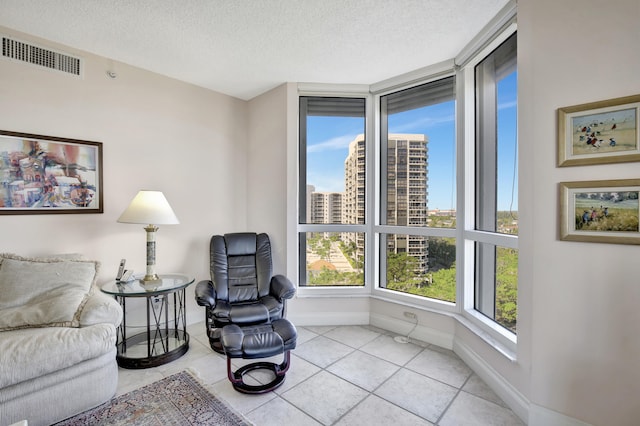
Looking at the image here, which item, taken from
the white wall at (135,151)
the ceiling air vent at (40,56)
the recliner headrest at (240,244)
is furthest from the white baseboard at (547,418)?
the ceiling air vent at (40,56)

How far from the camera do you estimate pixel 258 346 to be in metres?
1.95

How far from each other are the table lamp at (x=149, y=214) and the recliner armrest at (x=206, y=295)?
16.8 inches

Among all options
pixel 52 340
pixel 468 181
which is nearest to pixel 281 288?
pixel 52 340

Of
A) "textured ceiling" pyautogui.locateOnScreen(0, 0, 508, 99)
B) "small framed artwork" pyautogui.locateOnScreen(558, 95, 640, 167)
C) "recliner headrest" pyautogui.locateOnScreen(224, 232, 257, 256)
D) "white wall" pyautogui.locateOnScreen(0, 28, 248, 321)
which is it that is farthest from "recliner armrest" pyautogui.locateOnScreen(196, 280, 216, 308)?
"small framed artwork" pyautogui.locateOnScreen(558, 95, 640, 167)

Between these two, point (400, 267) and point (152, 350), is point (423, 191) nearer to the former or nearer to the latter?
point (400, 267)

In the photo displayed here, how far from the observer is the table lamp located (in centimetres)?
239

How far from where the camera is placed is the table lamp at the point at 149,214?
239 cm

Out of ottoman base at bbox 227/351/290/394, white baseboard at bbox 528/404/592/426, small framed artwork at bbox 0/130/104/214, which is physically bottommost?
ottoman base at bbox 227/351/290/394

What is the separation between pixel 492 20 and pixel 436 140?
107 cm

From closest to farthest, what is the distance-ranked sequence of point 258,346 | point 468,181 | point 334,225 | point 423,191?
point 258,346, point 468,181, point 423,191, point 334,225

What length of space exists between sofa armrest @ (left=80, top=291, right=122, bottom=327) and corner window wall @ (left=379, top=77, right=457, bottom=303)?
254 centimetres

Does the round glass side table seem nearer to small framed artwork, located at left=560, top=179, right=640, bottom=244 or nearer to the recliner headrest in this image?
the recliner headrest

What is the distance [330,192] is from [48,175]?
2649 millimetres

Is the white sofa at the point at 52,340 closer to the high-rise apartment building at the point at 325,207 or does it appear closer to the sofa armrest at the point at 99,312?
the sofa armrest at the point at 99,312
